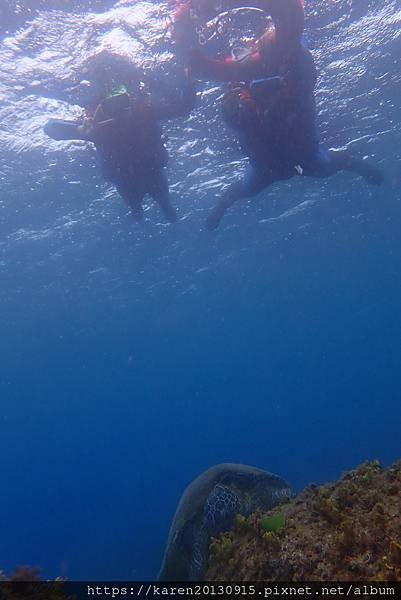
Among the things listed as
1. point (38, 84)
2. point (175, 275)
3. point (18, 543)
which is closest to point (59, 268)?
point (175, 275)

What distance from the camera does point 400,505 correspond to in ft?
13.0

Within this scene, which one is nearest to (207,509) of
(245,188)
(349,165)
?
(245,188)

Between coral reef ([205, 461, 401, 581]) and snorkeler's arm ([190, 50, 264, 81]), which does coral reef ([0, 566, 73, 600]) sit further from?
snorkeler's arm ([190, 50, 264, 81])

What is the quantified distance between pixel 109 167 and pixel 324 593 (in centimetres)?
908

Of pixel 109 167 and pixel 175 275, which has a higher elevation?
pixel 175 275

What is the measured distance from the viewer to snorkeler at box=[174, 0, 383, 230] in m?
7.90

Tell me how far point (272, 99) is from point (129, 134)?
319 cm

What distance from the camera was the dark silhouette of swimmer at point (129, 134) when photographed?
8.84 m

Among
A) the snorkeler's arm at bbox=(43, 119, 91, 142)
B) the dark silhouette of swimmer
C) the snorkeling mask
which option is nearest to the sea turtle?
Answer: the dark silhouette of swimmer

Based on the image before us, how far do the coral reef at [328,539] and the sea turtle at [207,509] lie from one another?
112cm

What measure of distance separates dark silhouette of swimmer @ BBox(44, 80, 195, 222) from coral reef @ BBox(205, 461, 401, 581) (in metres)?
7.66

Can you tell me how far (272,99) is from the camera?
9094 mm

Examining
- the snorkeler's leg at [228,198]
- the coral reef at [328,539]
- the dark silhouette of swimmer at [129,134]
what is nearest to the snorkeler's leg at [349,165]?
the snorkeler's leg at [228,198]

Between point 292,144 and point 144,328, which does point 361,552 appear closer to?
point 292,144
